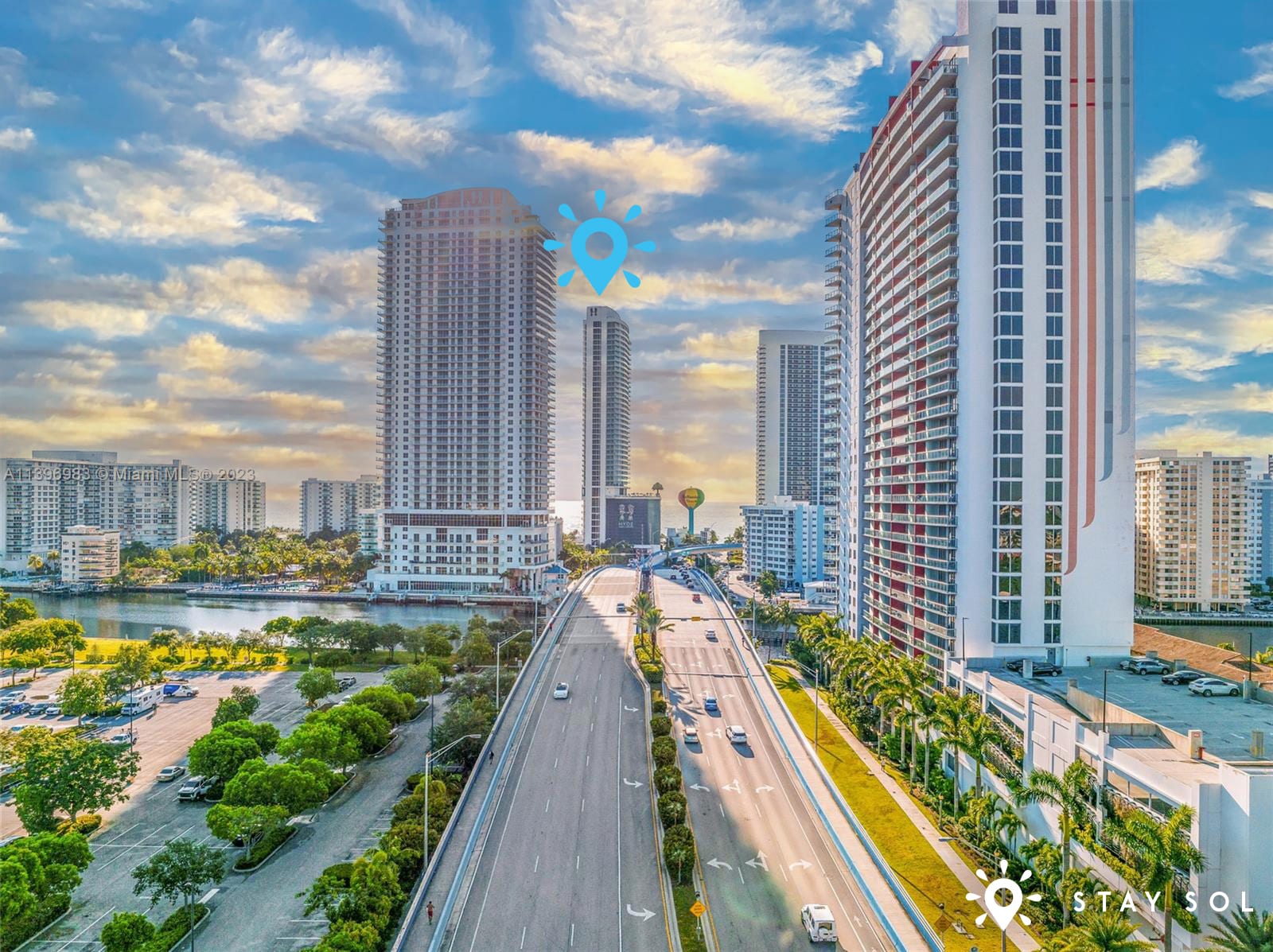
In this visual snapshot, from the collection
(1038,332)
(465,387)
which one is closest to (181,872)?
(1038,332)

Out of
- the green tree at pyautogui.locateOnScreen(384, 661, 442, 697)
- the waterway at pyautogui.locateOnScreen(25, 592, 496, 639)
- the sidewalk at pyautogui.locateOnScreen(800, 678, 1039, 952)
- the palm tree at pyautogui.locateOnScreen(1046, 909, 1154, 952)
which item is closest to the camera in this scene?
the palm tree at pyautogui.locateOnScreen(1046, 909, 1154, 952)

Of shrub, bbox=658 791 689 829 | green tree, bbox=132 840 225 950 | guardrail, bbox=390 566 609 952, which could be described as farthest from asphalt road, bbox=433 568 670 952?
green tree, bbox=132 840 225 950

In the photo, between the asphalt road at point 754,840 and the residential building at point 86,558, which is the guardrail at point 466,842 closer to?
the asphalt road at point 754,840

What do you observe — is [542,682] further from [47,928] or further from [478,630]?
[47,928]

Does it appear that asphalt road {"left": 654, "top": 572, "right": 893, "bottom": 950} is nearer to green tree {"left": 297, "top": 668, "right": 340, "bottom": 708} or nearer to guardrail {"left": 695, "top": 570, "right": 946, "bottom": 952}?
guardrail {"left": 695, "top": 570, "right": 946, "bottom": 952}

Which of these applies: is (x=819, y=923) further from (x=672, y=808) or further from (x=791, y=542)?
(x=791, y=542)

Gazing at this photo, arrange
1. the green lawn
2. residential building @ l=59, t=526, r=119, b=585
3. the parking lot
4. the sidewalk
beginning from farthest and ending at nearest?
residential building @ l=59, t=526, r=119, b=585
the parking lot
the green lawn
the sidewalk

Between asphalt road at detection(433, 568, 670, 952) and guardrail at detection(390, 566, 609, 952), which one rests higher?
guardrail at detection(390, 566, 609, 952)
